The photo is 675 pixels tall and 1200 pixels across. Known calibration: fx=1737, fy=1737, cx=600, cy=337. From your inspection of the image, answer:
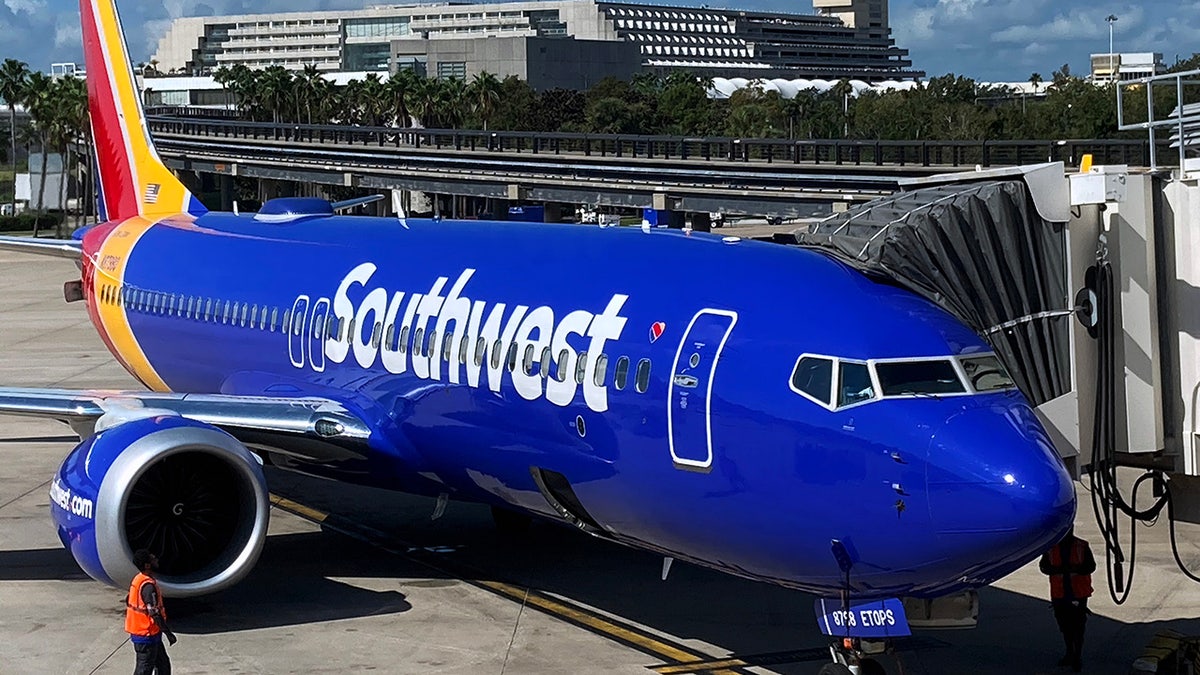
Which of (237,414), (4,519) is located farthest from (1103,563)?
(4,519)

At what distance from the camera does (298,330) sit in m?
21.3

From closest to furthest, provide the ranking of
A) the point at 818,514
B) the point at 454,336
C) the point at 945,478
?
the point at 945,478 → the point at 818,514 → the point at 454,336

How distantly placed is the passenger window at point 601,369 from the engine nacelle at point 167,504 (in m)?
4.23

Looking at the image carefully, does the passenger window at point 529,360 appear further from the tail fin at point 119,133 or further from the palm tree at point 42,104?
the palm tree at point 42,104

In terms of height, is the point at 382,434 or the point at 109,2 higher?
the point at 109,2

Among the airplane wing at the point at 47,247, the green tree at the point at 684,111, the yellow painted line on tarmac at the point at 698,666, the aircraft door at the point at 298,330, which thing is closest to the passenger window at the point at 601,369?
the yellow painted line on tarmac at the point at 698,666

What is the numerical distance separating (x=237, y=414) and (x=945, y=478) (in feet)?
32.1

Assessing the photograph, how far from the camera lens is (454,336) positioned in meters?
18.1

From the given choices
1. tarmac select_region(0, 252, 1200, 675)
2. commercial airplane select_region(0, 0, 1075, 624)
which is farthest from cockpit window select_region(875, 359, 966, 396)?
tarmac select_region(0, 252, 1200, 675)

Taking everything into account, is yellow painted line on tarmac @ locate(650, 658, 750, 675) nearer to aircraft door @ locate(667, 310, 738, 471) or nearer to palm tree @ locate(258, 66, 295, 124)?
aircraft door @ locate(667, 310, 738, 471)

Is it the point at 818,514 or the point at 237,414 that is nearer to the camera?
the point at 818,514

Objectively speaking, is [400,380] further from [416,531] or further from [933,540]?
[933,540]

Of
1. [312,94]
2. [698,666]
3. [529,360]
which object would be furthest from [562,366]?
[312,94]

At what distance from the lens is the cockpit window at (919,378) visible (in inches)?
505
